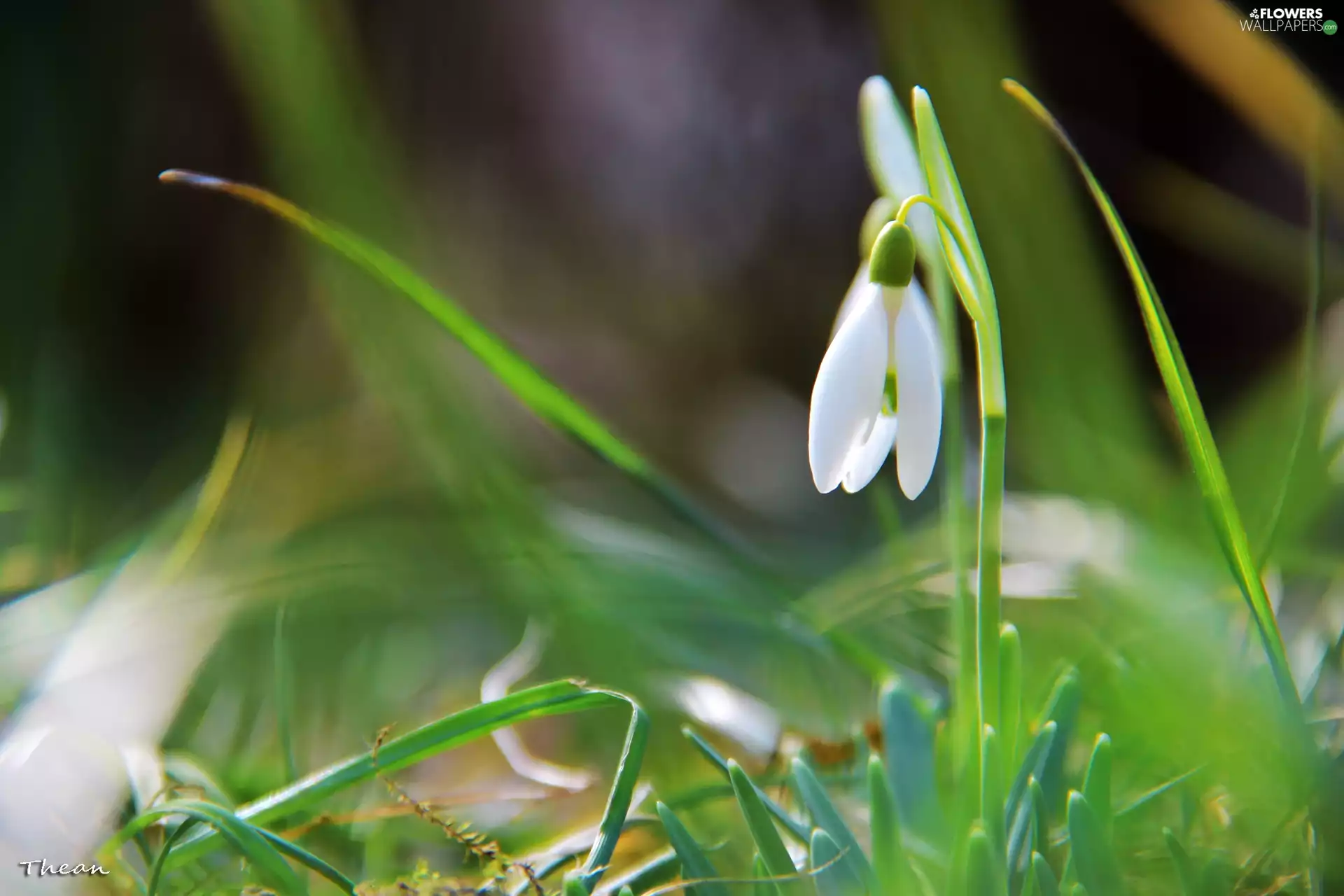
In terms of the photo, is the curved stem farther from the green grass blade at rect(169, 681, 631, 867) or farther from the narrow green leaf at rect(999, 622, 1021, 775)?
the green grass blade at rect(169, 681, 631, 867)

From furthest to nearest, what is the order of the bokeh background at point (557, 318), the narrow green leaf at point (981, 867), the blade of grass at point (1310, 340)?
the bokeh background at point (557, 318)
the blade of grass at point (1310, 340)
the narrow green leaf at point (981, 867)

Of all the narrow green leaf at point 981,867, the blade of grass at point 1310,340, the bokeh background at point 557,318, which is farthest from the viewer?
the bokeh background at point 557,318

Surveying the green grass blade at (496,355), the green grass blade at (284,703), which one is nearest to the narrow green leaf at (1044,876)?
the green grass blade at (496,355)

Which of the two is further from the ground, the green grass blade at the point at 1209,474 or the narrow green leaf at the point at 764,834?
the green grass blade at the point at 1209,474

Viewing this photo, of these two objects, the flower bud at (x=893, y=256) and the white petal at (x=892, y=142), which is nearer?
the flower bud at (x=893, y=256)

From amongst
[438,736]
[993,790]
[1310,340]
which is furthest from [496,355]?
[1310,340]

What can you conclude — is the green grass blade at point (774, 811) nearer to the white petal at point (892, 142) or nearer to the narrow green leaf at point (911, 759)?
the narrow green leaf at point (911, 759)

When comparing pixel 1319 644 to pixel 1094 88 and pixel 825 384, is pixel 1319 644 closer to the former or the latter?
pixel 825 384
